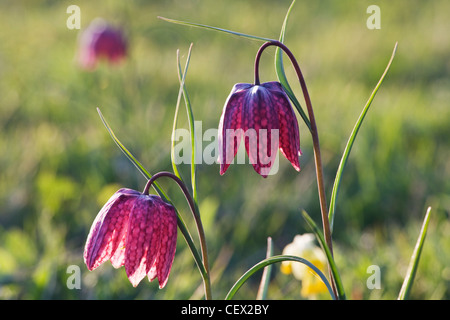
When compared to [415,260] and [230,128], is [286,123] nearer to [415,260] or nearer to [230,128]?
[230,128]

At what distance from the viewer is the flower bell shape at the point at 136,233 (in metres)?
0.92

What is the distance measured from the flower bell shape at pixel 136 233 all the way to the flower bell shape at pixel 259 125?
0.39 ft

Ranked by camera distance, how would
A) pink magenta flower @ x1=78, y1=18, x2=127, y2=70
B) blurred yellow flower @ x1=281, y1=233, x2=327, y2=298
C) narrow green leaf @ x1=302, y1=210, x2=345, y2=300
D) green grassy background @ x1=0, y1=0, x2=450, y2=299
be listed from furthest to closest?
pink magenta flower @ x1=78, y1=18, x2=127, y2=70, green grassy background @ x1=0, y1=0, x2=450, y2=299, blurred yellow flower @ x1=281, y1=233, x2=327, y2=298, narrow green leaf @ x1=302, y1=210, x2=345, y2=300

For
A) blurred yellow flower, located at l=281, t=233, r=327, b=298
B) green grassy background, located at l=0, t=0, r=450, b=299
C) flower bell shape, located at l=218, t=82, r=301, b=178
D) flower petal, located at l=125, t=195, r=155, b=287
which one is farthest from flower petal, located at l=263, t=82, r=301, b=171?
green grassy background, located at l=0, t=0, r=450, b=299

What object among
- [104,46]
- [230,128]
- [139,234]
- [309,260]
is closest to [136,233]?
[139,234]

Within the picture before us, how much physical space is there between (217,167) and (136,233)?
1.62 metres

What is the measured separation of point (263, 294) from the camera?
3.61 feet

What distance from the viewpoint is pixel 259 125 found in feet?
3.10

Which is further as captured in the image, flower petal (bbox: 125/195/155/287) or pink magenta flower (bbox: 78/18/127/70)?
pink magenta flower (bbox: 78/18/127/70)

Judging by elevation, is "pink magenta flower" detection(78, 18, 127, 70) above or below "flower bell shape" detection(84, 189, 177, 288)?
above

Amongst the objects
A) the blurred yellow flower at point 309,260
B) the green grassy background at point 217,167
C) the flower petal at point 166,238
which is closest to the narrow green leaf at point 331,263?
the flower petal at point 166,238

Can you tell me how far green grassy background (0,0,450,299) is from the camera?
1.62 metres

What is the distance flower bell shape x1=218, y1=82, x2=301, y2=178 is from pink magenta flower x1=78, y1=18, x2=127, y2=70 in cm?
206

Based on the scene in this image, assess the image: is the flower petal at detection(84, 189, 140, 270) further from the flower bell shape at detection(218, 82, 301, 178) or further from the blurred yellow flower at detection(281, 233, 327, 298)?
the blurred yellow flower at detection(281, 233, 327, 298)
